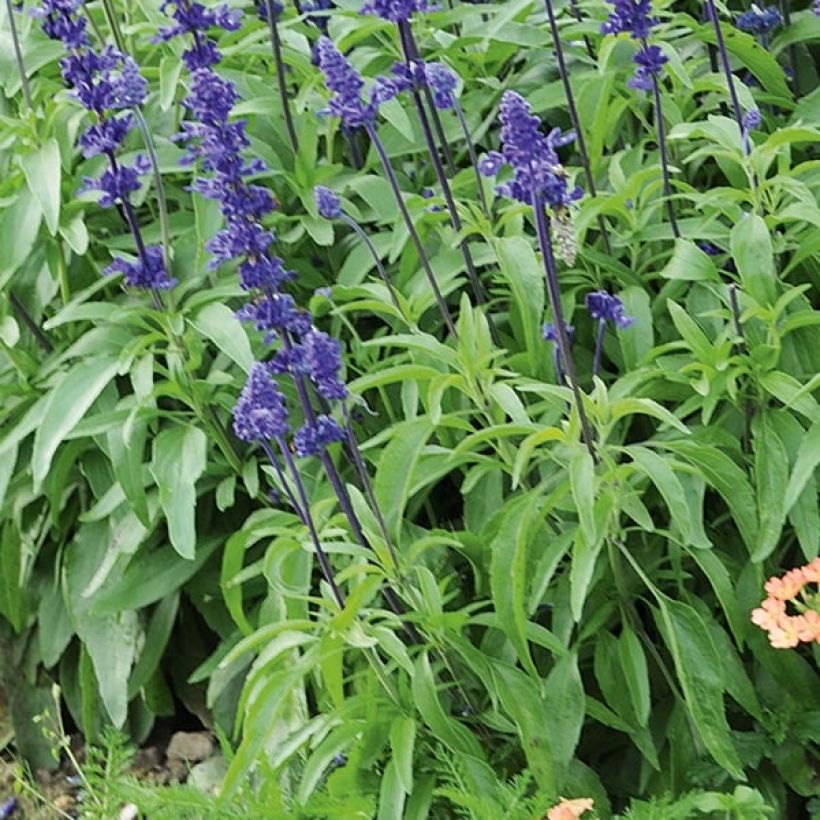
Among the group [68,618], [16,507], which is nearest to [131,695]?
[68,618]

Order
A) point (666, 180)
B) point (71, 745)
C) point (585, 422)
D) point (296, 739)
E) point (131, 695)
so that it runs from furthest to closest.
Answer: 1. point (71, 745)
2. point (131, 695)
3. point (666, 180)
4. point (296, 739)
5. point (585, 422)

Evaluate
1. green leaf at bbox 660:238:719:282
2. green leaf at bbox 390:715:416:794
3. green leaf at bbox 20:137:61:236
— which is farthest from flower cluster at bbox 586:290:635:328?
green leaf at bbox 20:137:61:236

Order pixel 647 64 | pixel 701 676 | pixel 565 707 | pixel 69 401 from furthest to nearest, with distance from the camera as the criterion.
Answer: pixel 69 401
pixel 647 64
pixel 565 707
pixel 701 676

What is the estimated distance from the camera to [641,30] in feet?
10.8

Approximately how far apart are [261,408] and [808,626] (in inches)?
45.3

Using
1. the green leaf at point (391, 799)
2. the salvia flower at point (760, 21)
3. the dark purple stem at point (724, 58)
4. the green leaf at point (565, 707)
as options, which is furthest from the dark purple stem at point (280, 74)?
the green leaf at point (391, 799)

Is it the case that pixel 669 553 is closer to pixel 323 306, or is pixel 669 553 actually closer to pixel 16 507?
pixel 323 306

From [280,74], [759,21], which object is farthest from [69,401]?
[759,21]

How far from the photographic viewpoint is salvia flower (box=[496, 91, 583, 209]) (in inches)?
101

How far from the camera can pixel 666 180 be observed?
141 inches

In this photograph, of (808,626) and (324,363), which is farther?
(324,363)

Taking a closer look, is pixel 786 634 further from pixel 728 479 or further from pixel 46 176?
pixel 46 176

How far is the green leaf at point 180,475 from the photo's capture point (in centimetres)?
353

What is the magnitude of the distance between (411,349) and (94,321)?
1.16 metres
